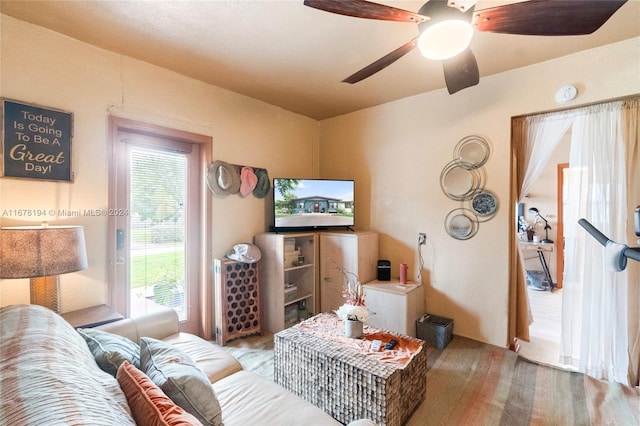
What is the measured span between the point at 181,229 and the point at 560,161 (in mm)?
5791

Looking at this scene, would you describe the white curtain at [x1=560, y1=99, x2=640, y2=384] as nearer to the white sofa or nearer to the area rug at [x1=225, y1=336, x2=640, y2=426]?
the area rug at [x1=225, y1=336, x2=640, y2=426]

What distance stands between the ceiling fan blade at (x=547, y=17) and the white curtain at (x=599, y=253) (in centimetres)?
123

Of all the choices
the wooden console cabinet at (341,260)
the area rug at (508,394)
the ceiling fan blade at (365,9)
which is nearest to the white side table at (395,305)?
the wooden console cabinet at (341,260)

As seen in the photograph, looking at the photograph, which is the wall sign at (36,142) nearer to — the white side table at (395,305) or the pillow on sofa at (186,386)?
the pillow on sofa at (186,386)

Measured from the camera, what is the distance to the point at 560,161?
4684 mm

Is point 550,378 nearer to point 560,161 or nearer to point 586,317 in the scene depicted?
point 586,317

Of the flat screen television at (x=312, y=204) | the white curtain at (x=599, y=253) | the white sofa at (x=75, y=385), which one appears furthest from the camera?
the flat screen television at (x=312, y=204)

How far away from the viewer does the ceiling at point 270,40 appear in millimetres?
1759

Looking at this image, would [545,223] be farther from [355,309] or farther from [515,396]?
[355,309]

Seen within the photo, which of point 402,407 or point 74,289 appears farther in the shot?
point 74,289

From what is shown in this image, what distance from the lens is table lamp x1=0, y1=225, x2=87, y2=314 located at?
5.00 feet

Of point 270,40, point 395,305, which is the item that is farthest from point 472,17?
point 395,305

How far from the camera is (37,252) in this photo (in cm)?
157

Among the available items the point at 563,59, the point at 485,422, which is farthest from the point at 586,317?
the point at 563,59
